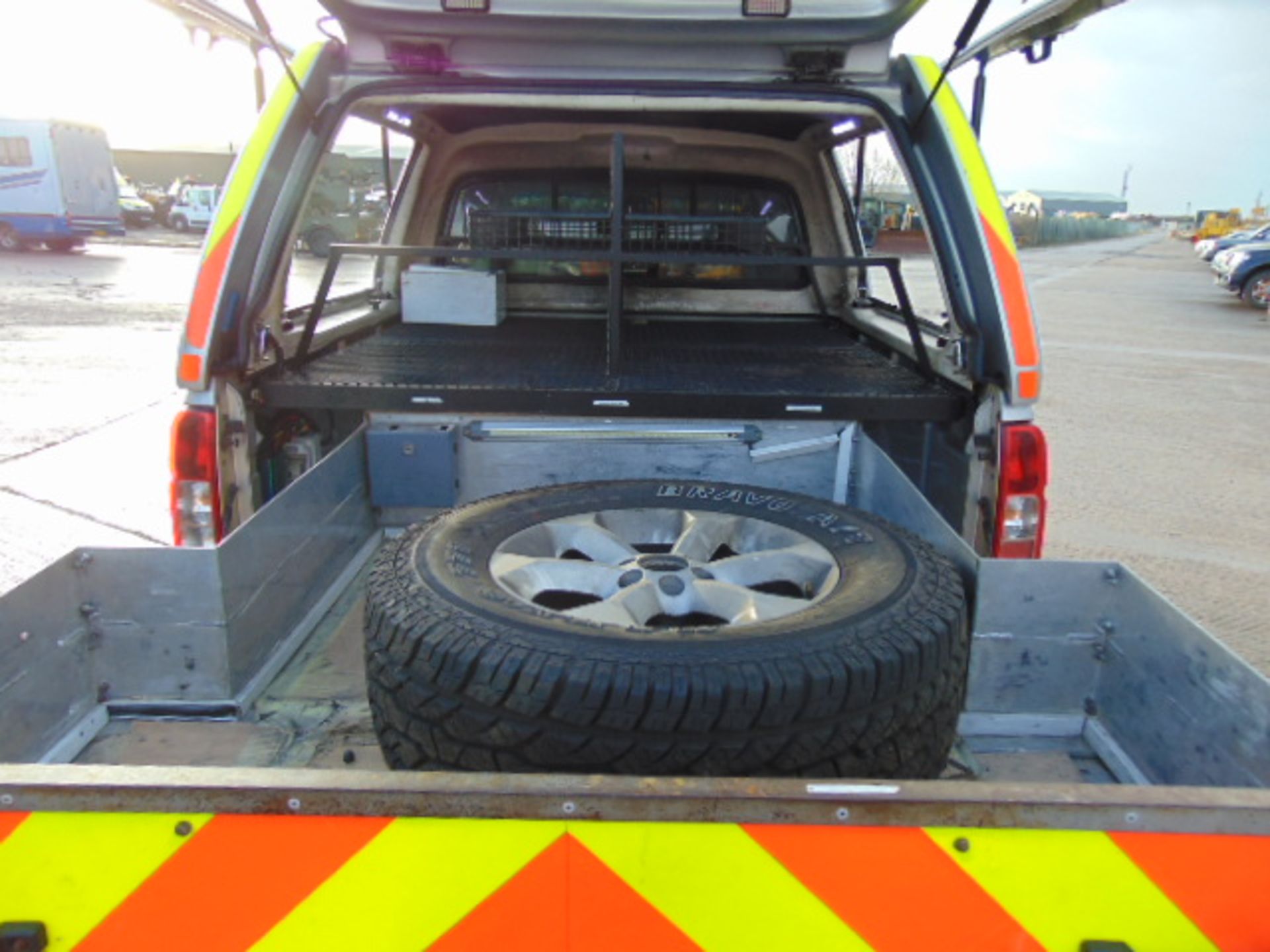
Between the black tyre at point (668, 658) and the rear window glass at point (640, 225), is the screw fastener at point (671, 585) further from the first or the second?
the rear window glass at point (640, 225)

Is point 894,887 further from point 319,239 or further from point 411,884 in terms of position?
point 319,239

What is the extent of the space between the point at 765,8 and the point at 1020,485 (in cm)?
138

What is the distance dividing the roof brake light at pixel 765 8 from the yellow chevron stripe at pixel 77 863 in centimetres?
223

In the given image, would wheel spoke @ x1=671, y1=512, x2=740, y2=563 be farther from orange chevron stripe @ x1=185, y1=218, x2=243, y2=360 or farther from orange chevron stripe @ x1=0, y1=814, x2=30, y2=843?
orange chevron stripe @ x1=0, y1=814, x2=30, y2=843

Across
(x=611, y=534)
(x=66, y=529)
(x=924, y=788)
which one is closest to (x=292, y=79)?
(x=611, y=534)

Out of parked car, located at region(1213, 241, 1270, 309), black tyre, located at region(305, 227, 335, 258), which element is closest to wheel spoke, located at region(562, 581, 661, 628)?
parked car, located at region(1213, 241, 1270, 309)

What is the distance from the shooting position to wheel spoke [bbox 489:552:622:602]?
2131 mm

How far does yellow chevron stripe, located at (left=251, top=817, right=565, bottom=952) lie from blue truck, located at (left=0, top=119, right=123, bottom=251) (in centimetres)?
2701

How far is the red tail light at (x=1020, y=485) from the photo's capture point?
2336 millimetres

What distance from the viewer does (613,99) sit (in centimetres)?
266

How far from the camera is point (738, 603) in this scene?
2.03m

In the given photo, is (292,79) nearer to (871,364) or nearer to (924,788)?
(871,364)

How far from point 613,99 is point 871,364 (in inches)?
48.0

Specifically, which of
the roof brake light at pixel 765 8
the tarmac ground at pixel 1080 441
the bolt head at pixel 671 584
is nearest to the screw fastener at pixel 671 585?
the bolt head at pixel 671 584
